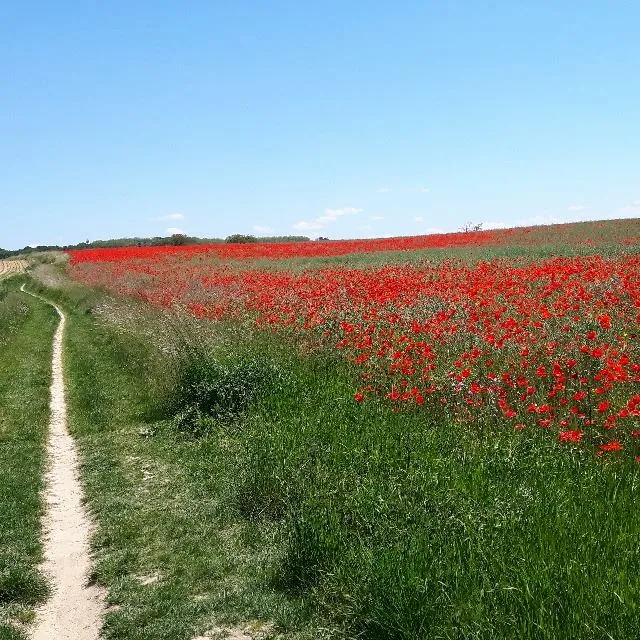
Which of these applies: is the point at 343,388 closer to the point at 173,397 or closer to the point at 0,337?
the point at 173,397

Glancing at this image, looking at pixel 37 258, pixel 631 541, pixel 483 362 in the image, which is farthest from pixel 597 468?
pixel 37 258

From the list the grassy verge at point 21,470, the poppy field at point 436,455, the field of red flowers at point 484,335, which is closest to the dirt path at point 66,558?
the grassy verge at point 21,470

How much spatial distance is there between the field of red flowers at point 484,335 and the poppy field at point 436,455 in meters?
0.04

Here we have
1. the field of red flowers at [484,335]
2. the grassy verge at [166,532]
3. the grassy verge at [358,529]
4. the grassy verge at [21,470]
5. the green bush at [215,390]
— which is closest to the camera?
the grassy verge at [358,529]

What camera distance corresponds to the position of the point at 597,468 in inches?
238

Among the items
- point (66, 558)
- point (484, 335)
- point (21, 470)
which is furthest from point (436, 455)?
point (21, 470)

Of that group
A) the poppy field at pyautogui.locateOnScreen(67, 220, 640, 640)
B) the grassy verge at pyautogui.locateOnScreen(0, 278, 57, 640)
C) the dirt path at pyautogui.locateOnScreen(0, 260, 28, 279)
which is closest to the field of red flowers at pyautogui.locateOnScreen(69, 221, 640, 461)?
the poppy field at pyautogui.locateOnScreen(67, 220, 640, 640)

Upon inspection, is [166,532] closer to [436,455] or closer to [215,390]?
[436,455]

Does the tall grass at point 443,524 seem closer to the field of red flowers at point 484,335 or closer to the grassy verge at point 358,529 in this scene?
the grassy verge at point 358,529

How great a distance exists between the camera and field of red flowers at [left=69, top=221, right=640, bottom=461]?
761 centimetres

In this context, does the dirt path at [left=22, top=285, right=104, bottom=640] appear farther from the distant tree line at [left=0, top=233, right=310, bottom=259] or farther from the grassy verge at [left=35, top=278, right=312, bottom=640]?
the distant tree line at [left=0, top=233, right=310, bottom=259]

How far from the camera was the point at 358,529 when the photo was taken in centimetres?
563

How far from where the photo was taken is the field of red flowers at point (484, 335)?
761 centimetres

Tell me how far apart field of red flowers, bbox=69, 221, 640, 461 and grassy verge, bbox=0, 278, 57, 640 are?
4078 millimetres
